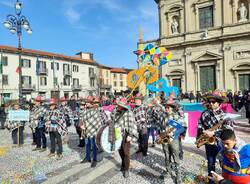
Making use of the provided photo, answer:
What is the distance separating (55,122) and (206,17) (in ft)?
84.9

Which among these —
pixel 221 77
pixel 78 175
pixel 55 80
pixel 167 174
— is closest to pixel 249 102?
pixel 167 174

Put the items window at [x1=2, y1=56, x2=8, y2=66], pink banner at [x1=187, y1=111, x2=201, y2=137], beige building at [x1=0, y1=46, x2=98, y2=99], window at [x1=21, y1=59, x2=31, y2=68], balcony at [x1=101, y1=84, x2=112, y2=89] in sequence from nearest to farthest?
1. pink banner at [x1=187, y1=111, x2=201, y2=137]
2. window at [x1=2, y1=56, x2=8, y2=66]
3. beige building at [x1=0, y1=46, x2=98, y2=99]
4. window at [x1=21, y1=59, x2=31, y2=68]
5. balcony at [x1=101, y1=84, x2=112, y2=89]

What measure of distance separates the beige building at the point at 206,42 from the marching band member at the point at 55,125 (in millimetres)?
22453

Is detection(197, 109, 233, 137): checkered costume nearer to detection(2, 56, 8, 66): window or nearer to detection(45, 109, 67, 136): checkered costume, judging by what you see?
detection(45, 109, 67, 136): checkered costume

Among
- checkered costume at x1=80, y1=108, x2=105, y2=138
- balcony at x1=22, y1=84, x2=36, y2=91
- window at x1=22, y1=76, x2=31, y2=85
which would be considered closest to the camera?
checkered costume at x1=80, y1=108, x2=105, y2=138

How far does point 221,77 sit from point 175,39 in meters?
7.44

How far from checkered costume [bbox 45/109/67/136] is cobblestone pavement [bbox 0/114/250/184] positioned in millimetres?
894

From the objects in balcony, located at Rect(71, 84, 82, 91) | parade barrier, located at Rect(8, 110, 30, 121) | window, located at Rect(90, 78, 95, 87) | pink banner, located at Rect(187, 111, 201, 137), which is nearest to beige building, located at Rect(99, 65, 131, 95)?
window, located at Rect(90, 78, 95, 87)

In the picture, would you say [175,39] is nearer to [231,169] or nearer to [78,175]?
[78,175]

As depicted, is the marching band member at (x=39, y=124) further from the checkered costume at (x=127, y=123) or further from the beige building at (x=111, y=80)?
the beige building at (x=111, y=80)

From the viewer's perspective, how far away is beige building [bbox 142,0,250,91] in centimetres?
2502

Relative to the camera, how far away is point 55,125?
23.7 ft

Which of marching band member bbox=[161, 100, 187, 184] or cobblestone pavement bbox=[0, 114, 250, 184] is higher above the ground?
marching band member bbox=[161, 100, 187, 184]

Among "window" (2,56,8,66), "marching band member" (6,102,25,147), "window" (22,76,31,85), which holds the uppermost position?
"window" (2,56,8,66)
